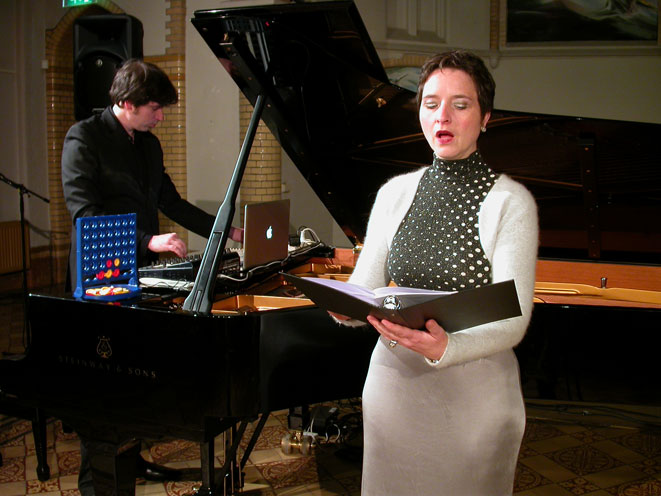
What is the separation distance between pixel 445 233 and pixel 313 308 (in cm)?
87

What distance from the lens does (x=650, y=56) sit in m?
8.25

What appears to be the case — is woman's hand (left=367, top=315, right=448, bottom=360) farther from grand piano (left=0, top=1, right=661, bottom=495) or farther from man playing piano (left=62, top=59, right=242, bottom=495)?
man playing piano (left=62, top=59, right=242, bottom=495)

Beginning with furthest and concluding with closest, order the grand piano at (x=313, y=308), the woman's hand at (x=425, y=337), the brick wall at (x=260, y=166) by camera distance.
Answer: the brick wall at (x=260, y=166) → the grand piano at (x=313, y=308) → the woman's hand at (x=425, y=337)

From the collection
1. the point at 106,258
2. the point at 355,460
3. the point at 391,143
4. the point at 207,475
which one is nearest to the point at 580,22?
the point at 391,143

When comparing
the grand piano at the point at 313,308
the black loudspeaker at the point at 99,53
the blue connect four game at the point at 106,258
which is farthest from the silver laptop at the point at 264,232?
the black loudspeaker at the point at 99,53

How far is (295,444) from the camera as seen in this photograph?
3.31 metres

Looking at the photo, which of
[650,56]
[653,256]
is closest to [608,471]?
[653,256]

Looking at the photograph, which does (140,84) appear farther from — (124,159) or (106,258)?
(106,258)

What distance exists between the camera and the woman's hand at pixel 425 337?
51.3 inches

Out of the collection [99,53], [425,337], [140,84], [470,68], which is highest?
[99,53]

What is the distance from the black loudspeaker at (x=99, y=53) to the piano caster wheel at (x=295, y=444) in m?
2.04

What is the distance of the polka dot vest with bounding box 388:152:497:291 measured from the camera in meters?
1.43

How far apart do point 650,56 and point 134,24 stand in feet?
22.2

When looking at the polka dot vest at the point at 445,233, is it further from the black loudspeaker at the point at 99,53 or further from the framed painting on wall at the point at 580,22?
the framed painting on wall at the point at 580,22
